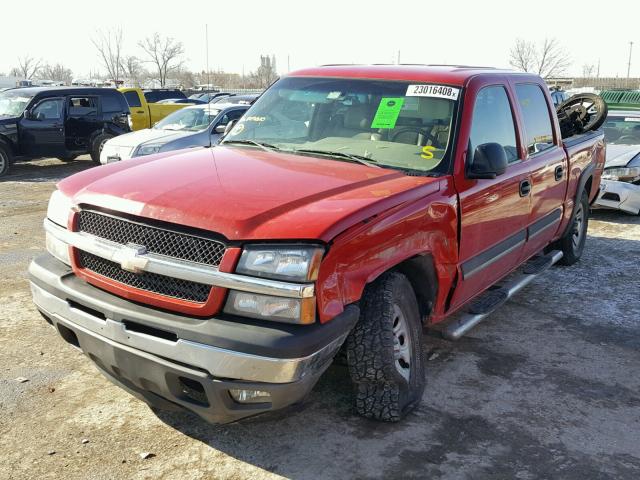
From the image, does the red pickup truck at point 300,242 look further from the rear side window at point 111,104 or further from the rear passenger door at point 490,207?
the rear side window at point 111,104

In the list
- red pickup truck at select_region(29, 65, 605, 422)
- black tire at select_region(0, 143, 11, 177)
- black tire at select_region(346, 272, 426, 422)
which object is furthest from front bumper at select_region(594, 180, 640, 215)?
black tire at select_region(0, 143, 11, 177)

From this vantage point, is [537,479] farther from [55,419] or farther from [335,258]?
[55,419]

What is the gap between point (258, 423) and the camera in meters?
3.41

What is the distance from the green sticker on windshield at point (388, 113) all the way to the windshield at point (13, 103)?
11.9m

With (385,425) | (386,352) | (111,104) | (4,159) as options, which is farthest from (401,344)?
(111,104)

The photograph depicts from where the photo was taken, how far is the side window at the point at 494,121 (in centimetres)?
407

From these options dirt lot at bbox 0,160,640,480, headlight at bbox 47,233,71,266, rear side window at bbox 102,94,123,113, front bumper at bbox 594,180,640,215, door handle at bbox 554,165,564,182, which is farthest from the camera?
rear side window at bbox 102,94,123,113

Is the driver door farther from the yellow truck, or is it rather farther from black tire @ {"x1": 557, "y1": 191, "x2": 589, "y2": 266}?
black tire @ {"x1": 557, "y1": 191, "x2": 589, "y2": 266}

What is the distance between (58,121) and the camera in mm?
13945

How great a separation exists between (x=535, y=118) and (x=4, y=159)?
1172 centimetres

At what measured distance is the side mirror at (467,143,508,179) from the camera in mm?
3682

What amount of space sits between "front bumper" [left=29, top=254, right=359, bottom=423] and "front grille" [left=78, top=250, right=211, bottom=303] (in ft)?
0.29

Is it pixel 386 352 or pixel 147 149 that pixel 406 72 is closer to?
pixel 386 352

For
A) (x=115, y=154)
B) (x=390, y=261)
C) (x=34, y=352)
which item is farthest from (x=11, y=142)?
(x=390, y=261)
